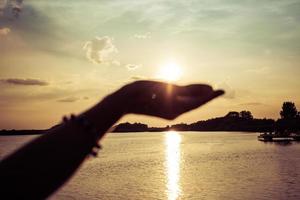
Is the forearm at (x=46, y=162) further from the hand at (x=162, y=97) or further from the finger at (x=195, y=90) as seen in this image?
the finger at (x=195, y=90)

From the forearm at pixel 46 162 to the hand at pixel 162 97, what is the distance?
0.51 feet

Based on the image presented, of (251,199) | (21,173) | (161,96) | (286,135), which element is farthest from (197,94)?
(286,135)

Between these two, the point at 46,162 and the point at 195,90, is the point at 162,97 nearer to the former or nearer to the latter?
the point at 195,90

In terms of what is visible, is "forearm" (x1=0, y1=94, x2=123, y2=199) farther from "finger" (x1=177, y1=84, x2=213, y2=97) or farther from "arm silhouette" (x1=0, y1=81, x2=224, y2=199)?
"finger" (x1=177, y1=84, x2=213, y2=97)

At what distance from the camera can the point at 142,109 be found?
1155 mm

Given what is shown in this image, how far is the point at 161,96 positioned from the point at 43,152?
36 cm

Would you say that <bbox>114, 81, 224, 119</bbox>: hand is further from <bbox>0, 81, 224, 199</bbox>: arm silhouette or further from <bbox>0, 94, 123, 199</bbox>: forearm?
<bbox>0, 94, 123, 199</bbox>: forearm

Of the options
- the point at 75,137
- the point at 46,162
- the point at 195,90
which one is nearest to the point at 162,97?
the point at 195,90

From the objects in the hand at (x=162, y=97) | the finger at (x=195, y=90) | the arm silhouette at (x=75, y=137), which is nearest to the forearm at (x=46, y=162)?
the arm silhouette at (x=75, y=137)

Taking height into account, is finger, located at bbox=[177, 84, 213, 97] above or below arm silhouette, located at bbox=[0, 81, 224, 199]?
above

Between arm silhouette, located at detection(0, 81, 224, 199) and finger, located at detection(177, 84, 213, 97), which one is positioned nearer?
arm silhouette, located at detection(0, 81, 224, 199)

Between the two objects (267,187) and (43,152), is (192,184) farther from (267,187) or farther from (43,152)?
(43,152)

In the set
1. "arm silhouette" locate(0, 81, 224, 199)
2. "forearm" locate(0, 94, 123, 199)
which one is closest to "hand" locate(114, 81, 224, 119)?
"arm silhouette" locate(0, 81, 224, 199)

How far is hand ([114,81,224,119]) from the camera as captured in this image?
1.11 metres
